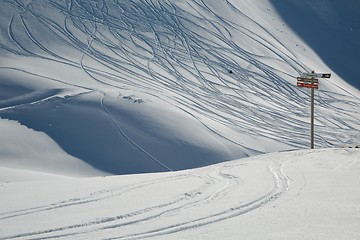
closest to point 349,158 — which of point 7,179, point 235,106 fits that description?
point 7,179

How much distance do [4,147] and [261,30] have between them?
2311 centimetres

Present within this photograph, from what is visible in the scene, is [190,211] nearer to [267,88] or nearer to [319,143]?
[319,143]

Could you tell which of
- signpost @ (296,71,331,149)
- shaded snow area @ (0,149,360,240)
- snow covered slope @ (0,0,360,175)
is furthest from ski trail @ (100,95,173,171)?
shaded snow area @ (0,149,360,240)

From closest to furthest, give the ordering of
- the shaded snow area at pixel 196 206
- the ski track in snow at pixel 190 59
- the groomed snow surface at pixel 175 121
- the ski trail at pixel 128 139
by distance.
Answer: the shaded snow area at pixel 196 206 < the groomed snow surface at pixel 175 121 < the ski trail at pixel 128 139 < the ski track in snow at pixel 190 59

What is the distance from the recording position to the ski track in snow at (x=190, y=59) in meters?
25.3

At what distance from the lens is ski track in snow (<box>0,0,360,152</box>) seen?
83.0ft

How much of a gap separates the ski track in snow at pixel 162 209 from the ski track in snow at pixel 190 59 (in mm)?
12113

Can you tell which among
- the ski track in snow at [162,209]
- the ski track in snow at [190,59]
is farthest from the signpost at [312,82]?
the ski track in snow at [162,209]

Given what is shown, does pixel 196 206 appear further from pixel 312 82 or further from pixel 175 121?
pixel 175 121

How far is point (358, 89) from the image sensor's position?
117 feet

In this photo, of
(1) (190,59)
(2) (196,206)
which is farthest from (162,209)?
(1) (190,59)

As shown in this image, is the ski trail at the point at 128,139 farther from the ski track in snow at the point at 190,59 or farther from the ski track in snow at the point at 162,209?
the ski track in snow at the point at 162,209

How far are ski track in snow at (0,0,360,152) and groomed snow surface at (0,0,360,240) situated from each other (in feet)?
0.37

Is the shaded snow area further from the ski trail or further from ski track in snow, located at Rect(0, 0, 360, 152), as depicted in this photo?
ski track in snow, located at Rect(0, 0, 360, 152)
